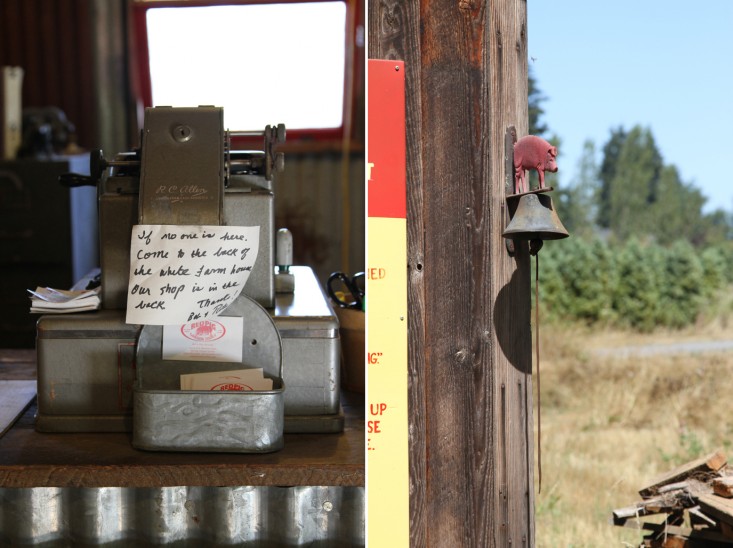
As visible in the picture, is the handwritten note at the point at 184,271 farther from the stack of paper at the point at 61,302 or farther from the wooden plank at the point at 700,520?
the wooden plank at the point at 700,520

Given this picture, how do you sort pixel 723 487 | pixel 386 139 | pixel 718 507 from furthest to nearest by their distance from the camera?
pixel 723 487 < pixel 718 507 < pixel 386 139

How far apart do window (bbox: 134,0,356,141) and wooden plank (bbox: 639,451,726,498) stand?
322 cm

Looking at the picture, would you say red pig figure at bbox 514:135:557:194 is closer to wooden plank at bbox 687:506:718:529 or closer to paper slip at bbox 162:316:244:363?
paper slip at bbox 162:316:244:363

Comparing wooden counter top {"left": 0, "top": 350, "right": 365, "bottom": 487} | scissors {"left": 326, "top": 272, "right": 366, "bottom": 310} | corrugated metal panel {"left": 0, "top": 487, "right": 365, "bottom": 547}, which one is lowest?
corrugated metal panel {"left": 0, "top": 487, "right": 365, "bottom": 547}

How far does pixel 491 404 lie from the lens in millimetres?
1776

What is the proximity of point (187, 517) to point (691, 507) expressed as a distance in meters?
2.12

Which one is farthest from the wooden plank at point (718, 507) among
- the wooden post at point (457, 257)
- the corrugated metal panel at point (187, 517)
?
the corrugated metal panel at point (187, 517)

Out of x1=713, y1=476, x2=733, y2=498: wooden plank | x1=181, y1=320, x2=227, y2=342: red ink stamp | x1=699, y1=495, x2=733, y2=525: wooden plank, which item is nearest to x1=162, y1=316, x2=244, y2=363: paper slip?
x1=181, y1=320, x2=227, y2=342: red ink stamp

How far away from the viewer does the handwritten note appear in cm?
171

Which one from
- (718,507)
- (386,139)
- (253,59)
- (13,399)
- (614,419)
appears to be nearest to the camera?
(386,139)

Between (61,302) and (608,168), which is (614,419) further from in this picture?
(61,302)

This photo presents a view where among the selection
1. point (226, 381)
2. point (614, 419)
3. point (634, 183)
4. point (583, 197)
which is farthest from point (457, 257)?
point (634, 183)

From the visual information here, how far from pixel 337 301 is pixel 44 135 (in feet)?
10.8

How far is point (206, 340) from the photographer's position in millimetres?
1765
